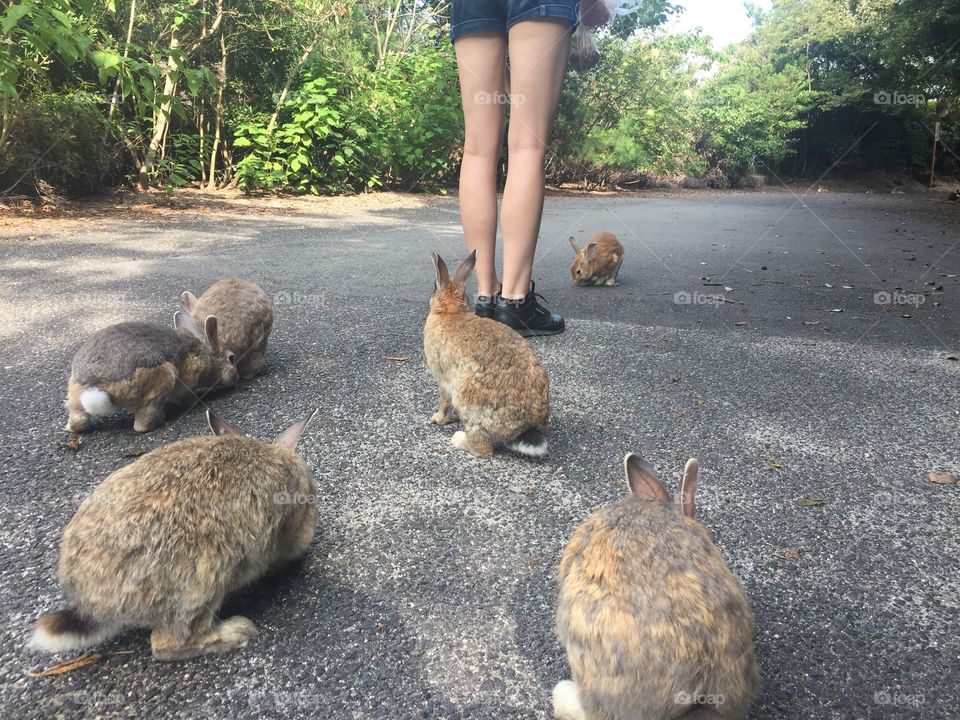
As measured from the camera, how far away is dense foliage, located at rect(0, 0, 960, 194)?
30.3ft

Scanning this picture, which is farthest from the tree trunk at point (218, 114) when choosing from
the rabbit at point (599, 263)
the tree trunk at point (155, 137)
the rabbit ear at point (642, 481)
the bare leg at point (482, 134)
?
the rabbit ear at point (642, 481)

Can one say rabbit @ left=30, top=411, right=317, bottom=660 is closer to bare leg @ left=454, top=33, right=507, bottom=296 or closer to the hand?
bare leg @ left=454, top=33, right=507, bottom=296

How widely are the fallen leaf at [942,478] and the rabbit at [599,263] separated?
408 centimetres

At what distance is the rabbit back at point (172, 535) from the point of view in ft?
5.36

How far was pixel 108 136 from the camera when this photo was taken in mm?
10383

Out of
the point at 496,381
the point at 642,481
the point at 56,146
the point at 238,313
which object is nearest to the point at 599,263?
the point at 238,313

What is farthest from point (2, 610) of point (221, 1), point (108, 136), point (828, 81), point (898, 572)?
point (828, 81)

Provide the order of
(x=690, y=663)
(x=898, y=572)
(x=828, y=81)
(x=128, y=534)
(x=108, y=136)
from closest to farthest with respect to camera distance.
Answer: (x=690, y=663) → (x=128, y=534) → (x=898, y=572) → (x=108, y=136) → (x=828, y=81)

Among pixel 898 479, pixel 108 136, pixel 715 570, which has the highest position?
pixel 108 136

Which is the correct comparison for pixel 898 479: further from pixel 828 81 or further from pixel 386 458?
pixel 828 81

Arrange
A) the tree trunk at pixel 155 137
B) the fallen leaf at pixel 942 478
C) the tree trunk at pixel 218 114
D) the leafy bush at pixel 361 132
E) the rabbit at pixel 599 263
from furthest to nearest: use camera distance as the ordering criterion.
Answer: the leafy bush at pixel 361 132 < the tree trunk at pixel 218 114 < the tree trunk at pixel 155 137 < the rabbit at pixel 599 263 < the fallen leaf at pixel 942 478

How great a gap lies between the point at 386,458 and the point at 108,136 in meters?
10.1

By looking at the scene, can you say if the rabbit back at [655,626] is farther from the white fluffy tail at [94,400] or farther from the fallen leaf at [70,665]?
the white fluffy tail at [94,400]

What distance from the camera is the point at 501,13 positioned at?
3.92m
